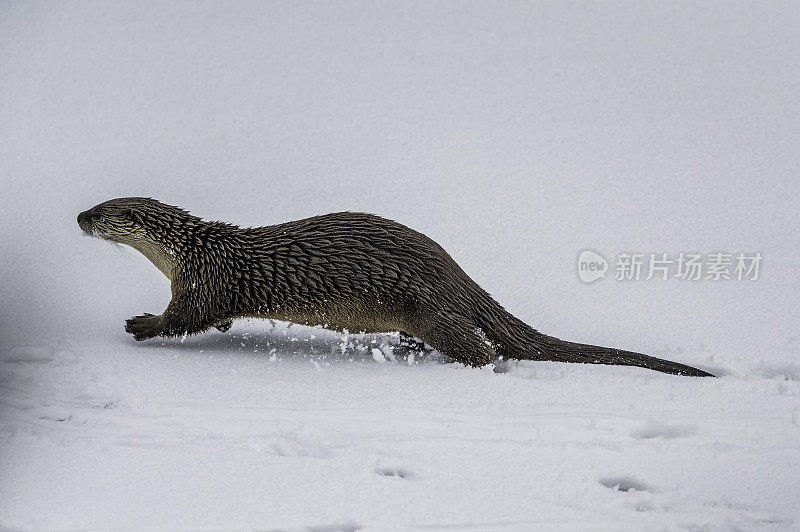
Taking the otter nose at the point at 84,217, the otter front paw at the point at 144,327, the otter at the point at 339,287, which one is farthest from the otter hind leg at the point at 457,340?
the otter nose at the point at 84,217

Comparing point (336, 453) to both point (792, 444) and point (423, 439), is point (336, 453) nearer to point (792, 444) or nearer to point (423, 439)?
point (423, 439)

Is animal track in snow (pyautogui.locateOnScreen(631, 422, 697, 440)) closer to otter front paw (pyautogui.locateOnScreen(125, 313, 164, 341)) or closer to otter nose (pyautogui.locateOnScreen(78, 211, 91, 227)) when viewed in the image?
→ otter front paw (pyautogui.locateOnScreen(125, 313, 164, 341))

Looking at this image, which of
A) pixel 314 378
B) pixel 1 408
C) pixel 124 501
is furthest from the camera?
pixel 314 378

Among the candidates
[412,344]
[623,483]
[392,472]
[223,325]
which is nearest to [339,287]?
[412,344]

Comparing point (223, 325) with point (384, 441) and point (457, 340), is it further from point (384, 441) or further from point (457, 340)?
point (384, 441)

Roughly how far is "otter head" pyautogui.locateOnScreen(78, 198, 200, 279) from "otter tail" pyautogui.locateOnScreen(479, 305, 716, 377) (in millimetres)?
1438

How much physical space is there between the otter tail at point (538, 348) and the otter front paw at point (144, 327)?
1.46m

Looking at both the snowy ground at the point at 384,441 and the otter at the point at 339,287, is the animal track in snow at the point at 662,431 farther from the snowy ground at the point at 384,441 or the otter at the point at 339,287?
the otter at the point at 339,287

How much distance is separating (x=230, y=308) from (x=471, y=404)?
118 centimetres

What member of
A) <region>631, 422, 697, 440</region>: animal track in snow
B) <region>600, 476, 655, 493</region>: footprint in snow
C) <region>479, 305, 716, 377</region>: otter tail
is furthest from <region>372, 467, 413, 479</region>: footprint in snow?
<region>479, 305, 716, 377</region>: otter tail

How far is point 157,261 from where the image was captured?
3891 mm

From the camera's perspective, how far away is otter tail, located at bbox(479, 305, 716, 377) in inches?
142

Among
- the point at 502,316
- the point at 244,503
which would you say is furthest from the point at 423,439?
the point at 502,316

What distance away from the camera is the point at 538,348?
144 inches
